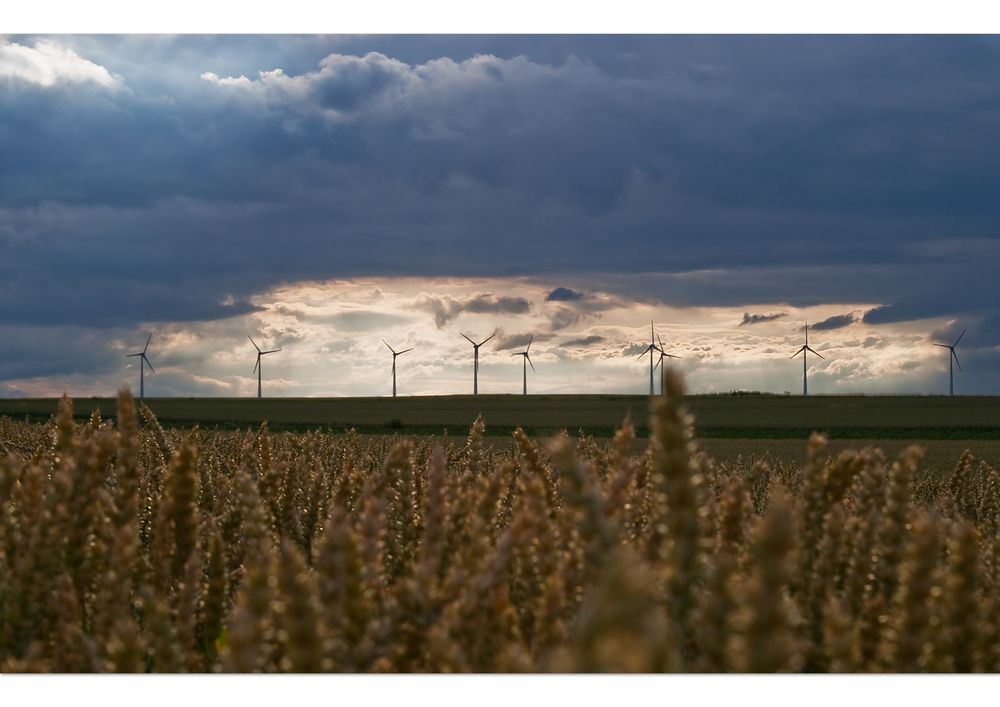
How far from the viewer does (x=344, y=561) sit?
1.84 meters

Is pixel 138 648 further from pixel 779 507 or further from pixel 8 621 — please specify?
pixel 779 507

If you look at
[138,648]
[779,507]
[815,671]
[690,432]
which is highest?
[690,432]

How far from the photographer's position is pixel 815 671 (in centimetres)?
246

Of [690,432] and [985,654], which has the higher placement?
[690,432]

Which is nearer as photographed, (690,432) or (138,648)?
(690,432)

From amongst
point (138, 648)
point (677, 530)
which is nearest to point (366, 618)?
point (138, 648)

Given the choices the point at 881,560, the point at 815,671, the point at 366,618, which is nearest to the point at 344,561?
the point at 366,618

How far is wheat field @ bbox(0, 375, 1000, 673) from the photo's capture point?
5.15 feet

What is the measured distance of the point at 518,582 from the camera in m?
2.65

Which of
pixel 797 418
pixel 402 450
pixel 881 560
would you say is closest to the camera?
pixel 881 560

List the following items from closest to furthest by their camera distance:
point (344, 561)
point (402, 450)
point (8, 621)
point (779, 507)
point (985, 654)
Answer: point (779, 507) < point (344, 561) < point (985, 654) < point (8, 621) < point (402, 450)

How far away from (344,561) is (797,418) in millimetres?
60206

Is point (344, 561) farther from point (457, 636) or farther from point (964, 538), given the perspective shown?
point (964, 538)

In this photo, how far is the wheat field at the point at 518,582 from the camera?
5.15 ft
